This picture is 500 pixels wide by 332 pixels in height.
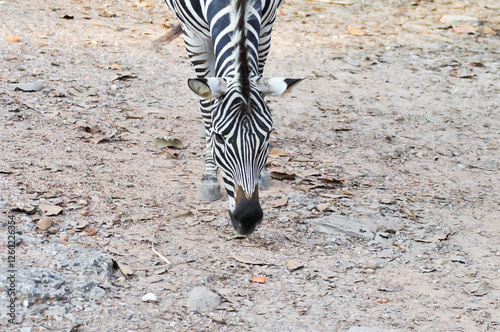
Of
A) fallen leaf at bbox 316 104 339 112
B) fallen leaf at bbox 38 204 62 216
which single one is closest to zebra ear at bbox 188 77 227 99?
fallen leaf at bbox 38 204 62 216

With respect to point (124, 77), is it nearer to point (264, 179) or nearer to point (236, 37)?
point (264, 179)

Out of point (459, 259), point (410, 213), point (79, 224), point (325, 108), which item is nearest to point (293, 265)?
point (459, 259)

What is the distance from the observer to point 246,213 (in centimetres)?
358

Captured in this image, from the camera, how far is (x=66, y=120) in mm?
5930

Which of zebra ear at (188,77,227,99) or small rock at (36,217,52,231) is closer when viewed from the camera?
zebra ear at (188,77,227,99)

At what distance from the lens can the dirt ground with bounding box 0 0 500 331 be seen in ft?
11.9

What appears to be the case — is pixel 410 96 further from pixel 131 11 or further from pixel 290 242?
pixel 131 11

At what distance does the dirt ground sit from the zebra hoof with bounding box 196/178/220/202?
0.09m

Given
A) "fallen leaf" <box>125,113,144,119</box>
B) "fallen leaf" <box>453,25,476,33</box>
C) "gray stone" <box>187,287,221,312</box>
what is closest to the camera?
"gray stone" <box>187,287,221,312</box>

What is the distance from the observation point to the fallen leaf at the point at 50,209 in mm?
4235

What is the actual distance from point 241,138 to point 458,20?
8.97m

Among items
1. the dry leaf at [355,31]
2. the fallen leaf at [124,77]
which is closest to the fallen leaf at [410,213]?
the fallen leaf at [124,77]

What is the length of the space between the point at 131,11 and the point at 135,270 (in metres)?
7.35

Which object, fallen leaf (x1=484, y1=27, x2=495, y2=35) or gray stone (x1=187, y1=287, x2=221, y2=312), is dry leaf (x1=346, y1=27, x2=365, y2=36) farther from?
gray stone (x1=187, y1=287, x2=221, y2=312)
